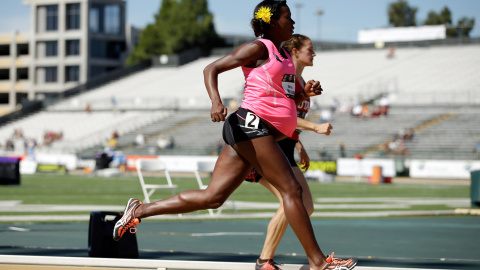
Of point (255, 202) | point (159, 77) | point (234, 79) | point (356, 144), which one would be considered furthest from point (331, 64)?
point (255, 202)

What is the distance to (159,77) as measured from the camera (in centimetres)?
6175

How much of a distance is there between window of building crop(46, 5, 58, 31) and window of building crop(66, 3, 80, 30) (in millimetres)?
1477

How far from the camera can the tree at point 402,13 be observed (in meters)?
105

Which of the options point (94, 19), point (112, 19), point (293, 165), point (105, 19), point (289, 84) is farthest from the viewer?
point (112, 19)

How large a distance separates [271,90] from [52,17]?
77.2 metres

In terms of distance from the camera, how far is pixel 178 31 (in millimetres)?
74812

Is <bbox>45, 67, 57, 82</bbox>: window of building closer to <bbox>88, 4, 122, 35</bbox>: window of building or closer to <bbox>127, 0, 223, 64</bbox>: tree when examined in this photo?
<bbox>88, 4, 122, 35</bbox>: window of building

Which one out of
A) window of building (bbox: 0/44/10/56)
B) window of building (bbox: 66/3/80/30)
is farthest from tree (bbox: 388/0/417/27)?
window of building (bbox: 0/44/10/56)

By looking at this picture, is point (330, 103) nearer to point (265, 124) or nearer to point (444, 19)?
point (265, 124)

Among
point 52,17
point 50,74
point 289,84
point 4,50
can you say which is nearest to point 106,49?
point 50,74

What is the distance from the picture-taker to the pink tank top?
5.61 m

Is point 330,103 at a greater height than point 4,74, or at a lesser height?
greater

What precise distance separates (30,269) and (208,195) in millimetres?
1485

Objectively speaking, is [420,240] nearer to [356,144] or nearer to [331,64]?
[356,144]
